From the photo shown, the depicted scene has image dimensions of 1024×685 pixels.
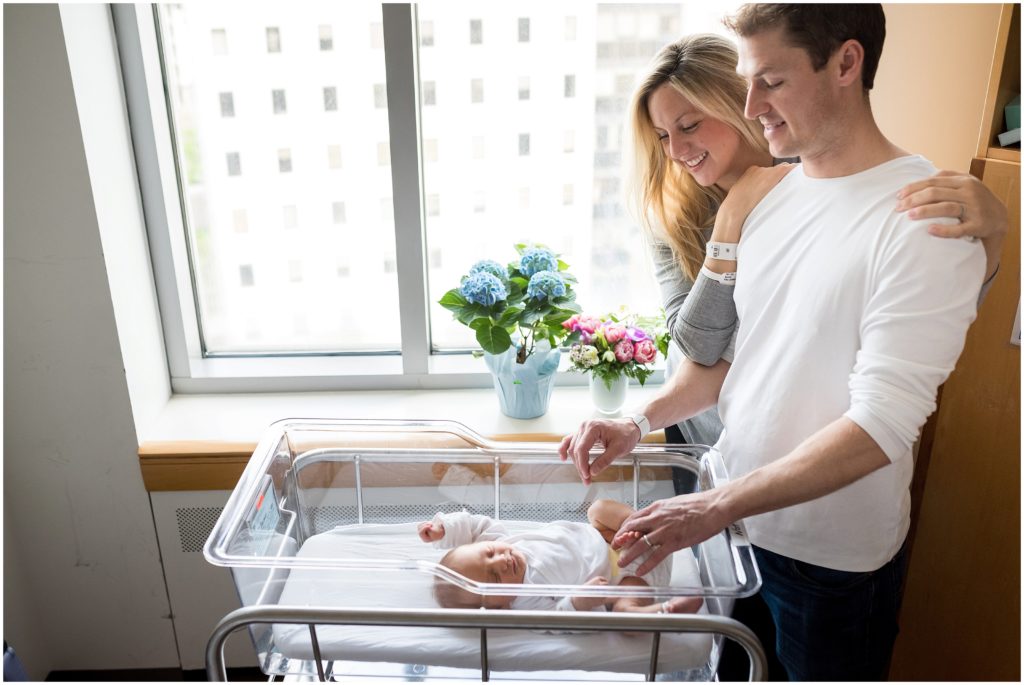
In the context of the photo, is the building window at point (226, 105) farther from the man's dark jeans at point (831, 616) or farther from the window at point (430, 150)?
the man's dark jeans at point (831, 616)

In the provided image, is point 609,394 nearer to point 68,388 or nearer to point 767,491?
point 767,491

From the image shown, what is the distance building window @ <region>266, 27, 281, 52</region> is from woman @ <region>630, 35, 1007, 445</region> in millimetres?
987

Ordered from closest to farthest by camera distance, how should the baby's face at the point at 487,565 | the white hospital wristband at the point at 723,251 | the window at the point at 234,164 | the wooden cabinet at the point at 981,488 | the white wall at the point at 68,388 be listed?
the baby's face at the point at 487,565 < the white hospital wristband at the point at 723,251 < the wooden cabinet at the point at 981,488 < the white wall at the point at 68,388 < the window at the point at 234,164

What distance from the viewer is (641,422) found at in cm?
141

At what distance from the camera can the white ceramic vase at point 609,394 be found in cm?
204

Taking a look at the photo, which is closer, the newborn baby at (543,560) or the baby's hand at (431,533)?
the newborn baby at (543,560)

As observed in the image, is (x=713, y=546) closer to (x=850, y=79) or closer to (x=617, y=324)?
(x=850, y=79)

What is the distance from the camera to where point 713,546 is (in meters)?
1.25

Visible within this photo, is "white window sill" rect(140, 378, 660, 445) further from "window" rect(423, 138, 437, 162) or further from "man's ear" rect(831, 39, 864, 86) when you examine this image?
"man's ear" rect(831, 39, 864, 86)

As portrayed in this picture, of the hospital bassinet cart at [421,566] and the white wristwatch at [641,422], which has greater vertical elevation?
the white wristwatch at [641,422]

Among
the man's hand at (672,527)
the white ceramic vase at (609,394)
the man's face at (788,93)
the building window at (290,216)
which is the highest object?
the man's face at (788,93)

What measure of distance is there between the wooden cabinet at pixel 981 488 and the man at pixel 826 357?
15.5 inches

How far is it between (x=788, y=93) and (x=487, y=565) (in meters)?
0.78

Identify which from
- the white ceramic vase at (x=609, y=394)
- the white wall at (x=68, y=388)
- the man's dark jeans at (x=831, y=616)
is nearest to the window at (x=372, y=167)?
the white wall at (x=68, y=388)
